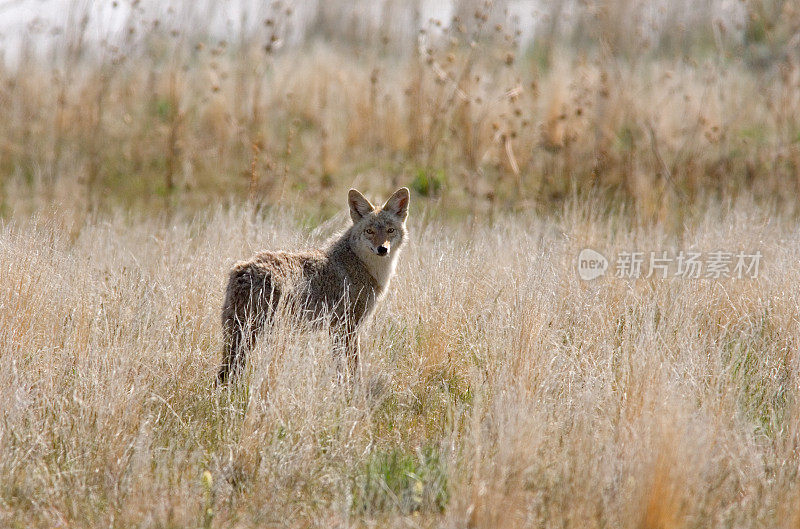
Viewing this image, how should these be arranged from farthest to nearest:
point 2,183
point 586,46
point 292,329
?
point 586,46 < point 2,183 < point 292,329

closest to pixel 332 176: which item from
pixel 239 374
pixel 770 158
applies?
pixel 770 158

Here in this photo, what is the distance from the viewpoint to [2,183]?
36.9ft

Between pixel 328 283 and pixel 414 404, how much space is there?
39.2 inches

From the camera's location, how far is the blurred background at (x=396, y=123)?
10.4 metres

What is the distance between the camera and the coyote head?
5.76 metres

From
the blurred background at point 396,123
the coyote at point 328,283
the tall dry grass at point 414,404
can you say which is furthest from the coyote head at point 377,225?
the blurred background at point 396,123

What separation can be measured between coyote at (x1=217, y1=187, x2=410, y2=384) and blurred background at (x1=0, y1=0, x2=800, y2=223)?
3451 mm

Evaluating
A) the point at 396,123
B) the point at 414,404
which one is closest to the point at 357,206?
the point at 414,404

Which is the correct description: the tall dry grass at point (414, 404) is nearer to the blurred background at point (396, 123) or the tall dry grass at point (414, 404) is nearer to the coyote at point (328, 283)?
Answer: the coyote at point (328, 283)

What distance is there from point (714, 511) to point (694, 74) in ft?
36.7

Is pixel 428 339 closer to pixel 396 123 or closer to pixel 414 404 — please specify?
pixel 414 404

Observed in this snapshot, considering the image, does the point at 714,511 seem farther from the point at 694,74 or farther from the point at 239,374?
the point at 694,74

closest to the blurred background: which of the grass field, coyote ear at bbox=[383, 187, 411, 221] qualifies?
the grass field

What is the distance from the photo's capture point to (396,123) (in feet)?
40.3
